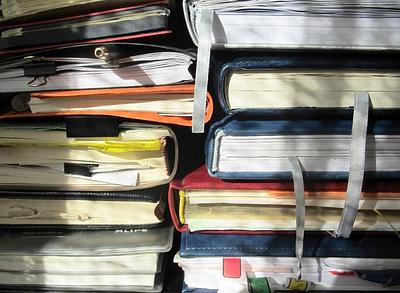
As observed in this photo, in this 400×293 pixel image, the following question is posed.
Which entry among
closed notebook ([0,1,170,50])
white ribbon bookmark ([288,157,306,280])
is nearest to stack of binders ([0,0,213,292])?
closed notebook ([0,1,170,50])

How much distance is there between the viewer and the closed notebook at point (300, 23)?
0.47 meters

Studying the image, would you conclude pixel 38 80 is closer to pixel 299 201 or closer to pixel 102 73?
pixel 102 73

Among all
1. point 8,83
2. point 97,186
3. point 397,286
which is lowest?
point 397,286

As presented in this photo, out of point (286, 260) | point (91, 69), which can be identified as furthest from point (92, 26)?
point (286, 260)

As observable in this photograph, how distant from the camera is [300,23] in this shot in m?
0.48

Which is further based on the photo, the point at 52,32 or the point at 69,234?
the point at 69,234

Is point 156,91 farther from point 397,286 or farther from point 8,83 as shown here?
point 397,286

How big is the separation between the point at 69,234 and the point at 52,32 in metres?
0.28

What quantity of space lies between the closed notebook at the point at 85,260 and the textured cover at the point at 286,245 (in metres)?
0.05

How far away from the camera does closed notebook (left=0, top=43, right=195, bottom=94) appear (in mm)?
527

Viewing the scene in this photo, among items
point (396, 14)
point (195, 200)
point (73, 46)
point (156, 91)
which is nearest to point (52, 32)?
point (73, 46)

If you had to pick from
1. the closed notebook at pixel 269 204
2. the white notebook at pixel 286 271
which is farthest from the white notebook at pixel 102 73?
the white notebook at pixel 286 271

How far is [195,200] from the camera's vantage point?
0.56 m

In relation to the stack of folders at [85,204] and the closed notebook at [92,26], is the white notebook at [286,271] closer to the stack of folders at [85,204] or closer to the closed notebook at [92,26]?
the stack of folders at [85,204]
